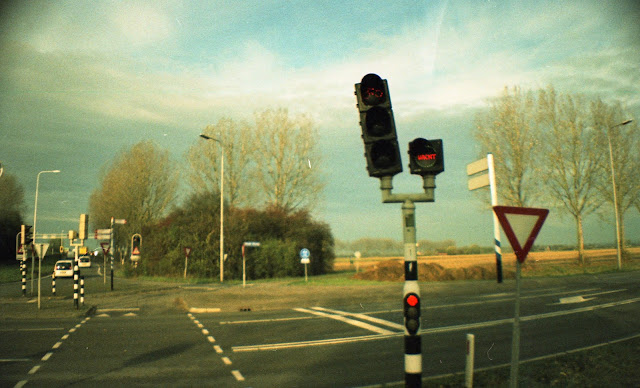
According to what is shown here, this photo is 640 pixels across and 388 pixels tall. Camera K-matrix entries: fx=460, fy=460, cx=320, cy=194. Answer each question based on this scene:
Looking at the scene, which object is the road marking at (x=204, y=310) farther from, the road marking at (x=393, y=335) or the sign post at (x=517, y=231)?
the sign post at (x=517, y=231)

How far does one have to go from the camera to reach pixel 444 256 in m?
30.8

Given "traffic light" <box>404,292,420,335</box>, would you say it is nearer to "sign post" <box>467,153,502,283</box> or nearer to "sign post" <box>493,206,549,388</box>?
"sign post" <box>493,206,549,388</box>

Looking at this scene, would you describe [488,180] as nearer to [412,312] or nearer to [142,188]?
[412,312]

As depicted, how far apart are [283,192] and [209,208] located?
7931 millimetres

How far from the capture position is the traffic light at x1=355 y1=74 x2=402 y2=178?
5.10 m

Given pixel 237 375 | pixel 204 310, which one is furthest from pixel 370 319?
pixel 204 310

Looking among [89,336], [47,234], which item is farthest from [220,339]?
[47,234]

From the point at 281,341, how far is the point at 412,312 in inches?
224

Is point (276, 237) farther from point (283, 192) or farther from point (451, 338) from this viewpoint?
point (451, 338)

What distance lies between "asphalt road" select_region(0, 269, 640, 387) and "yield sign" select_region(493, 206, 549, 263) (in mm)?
2969

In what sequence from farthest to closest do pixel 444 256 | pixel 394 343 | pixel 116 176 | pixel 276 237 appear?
pixel 116 176 < pixel 276 237 < pixel 444 256 < pixel 394 343

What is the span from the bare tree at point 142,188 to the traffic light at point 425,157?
5251 cm

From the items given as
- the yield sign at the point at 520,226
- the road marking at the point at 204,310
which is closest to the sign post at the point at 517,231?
the yield sign at the point at 520,226

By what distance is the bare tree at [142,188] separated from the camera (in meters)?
54.8
